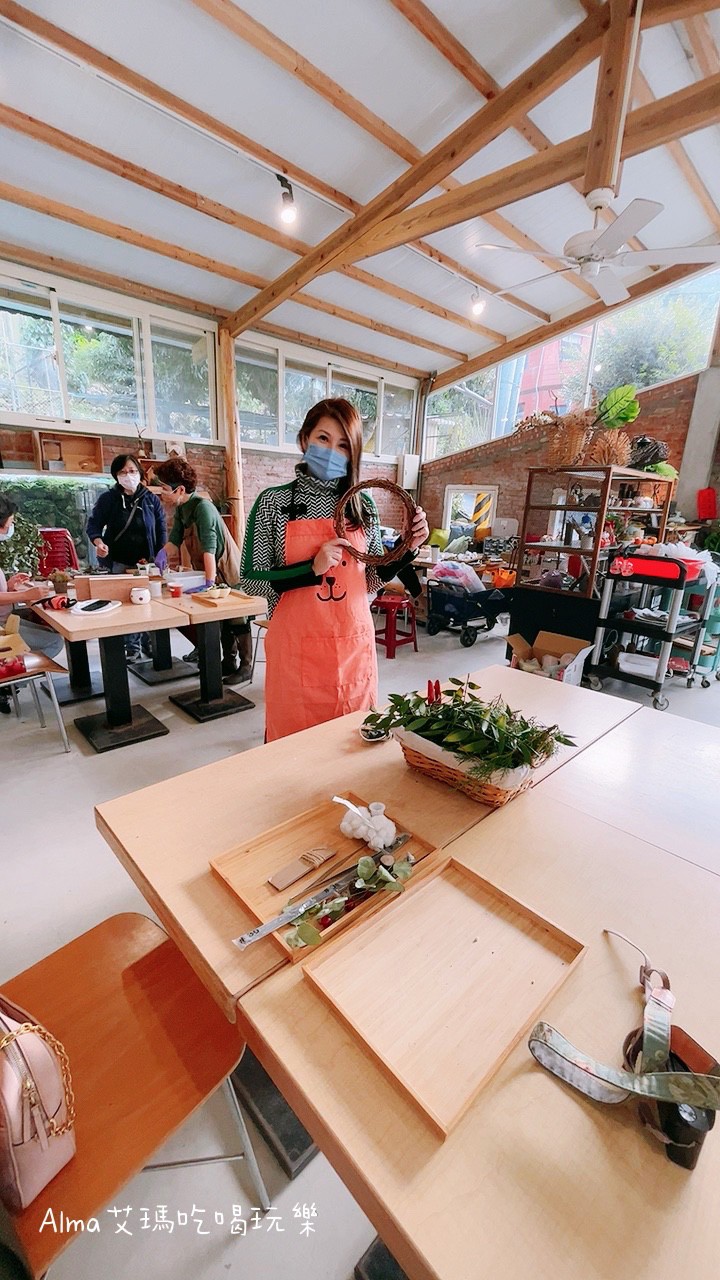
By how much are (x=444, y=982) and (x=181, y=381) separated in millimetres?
7250

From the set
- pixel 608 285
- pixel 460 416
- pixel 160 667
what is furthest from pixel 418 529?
pixel 460 416

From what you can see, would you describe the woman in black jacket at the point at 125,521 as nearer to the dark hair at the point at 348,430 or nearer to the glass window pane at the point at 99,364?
the dark hair at the point at 348,430

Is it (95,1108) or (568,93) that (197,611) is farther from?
(568,93)

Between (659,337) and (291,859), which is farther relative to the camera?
(659,337)

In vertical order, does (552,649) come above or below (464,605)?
above

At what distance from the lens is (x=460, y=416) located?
9.40 meters

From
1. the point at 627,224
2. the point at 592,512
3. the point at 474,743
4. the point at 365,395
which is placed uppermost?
the point at 365,395

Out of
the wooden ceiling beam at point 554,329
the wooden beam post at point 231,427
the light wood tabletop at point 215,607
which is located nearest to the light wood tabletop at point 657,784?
the light wood tabletop at point 215,607

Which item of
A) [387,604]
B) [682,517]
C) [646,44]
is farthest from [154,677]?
[682,517]

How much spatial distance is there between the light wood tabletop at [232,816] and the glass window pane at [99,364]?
5996mm

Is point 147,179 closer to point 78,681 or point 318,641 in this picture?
point 78,681

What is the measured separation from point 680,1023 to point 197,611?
272 cm

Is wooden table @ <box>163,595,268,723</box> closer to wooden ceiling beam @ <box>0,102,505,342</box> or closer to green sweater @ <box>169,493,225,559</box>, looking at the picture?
green sweater @ <box>169,493,225,559</box>

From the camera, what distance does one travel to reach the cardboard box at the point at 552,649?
290 centimetres
